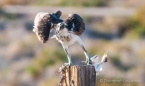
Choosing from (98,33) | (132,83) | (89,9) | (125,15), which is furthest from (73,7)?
(132,83)

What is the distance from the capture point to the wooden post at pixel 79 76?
11.4 ft

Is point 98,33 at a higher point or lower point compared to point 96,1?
lower

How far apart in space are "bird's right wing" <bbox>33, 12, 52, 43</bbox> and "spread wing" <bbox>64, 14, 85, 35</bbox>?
0.12 metres

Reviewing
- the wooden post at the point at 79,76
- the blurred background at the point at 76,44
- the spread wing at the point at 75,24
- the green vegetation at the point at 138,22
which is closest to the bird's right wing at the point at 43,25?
the spread wing at the point at 75,24

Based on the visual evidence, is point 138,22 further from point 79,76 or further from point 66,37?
point 79,76

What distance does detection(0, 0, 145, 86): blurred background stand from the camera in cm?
997

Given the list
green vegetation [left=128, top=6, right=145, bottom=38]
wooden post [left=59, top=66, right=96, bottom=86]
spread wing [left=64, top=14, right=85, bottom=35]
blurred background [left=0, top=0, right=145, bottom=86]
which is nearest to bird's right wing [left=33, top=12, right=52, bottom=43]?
spread wing [left=64, top=14, right=85, bottom=35]

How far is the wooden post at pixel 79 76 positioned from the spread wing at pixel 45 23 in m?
0.27

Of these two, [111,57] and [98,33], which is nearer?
[111,57]

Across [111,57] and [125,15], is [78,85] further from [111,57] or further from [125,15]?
[125,15]

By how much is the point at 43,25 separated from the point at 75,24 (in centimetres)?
22

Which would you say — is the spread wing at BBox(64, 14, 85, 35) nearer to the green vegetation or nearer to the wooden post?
the wooden post

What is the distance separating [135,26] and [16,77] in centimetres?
328

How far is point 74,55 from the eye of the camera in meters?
10.3
